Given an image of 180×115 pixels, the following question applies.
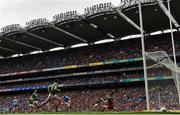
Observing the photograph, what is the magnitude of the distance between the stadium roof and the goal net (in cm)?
1862

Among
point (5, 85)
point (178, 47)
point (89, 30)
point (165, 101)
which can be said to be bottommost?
point (165, 101)

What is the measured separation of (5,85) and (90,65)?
19.7 meters

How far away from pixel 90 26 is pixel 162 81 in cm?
2744

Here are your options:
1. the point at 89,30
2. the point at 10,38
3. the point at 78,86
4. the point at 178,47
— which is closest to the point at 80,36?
the point at 89,30

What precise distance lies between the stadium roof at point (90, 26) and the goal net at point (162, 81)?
61.1 ft

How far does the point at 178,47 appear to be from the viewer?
150 ft

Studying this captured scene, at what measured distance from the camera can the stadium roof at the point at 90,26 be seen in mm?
41062

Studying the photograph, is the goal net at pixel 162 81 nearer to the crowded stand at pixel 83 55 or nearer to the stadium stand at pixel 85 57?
the stadium stand at pixel 85 57

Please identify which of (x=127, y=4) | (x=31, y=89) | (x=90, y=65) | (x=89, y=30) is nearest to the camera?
(x=127, y=4)

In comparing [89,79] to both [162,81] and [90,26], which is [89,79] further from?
[162,81]

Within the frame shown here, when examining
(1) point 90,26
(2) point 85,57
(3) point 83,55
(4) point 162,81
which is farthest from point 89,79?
(4) point 162,81

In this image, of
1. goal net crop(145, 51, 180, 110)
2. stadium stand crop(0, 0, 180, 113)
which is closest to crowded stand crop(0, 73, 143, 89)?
stadium stand crop(0, 0, 180, 113)

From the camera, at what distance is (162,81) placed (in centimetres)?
2012

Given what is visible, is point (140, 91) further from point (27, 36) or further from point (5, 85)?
point (5, 85)
